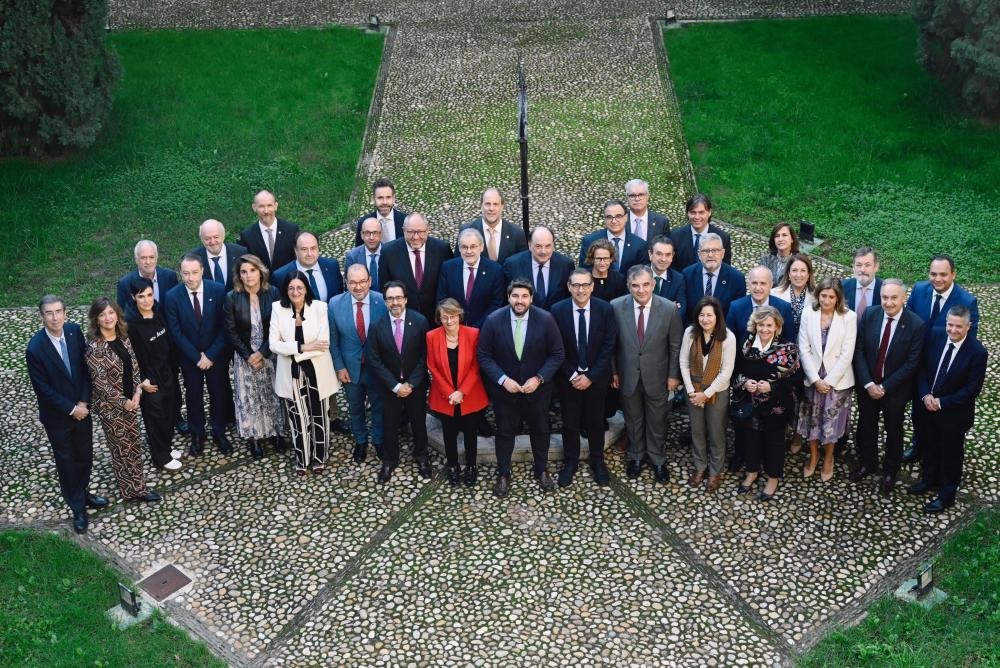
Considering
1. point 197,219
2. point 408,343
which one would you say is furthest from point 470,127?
point 408,343

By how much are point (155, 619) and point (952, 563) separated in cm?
624

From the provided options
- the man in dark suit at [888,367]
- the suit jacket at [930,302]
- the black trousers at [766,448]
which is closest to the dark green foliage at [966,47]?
the suit jacket at [930,302]

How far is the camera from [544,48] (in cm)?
1919

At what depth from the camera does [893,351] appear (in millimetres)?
8672

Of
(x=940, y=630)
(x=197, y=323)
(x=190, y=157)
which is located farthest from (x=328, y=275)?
(x=190, y=157)

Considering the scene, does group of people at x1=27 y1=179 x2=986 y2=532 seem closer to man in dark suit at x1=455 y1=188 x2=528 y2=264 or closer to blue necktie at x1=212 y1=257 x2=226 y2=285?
blue necktie at x1=212 y1=257 x2=226 y2=285

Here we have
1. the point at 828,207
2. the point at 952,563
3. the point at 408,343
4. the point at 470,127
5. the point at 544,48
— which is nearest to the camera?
the point at 952,563

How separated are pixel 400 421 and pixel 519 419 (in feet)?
3.68

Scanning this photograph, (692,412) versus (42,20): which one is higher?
(42,20)

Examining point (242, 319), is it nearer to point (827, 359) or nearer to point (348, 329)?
point (348, 329)

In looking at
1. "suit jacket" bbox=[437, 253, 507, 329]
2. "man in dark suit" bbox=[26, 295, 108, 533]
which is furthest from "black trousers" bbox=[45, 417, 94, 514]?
"suit jacket" bbox=[437, 253, 507, 329]

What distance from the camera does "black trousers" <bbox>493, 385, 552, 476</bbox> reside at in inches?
354

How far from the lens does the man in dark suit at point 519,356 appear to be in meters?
8.70

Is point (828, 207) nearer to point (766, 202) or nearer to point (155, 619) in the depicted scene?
point (766, 202)
